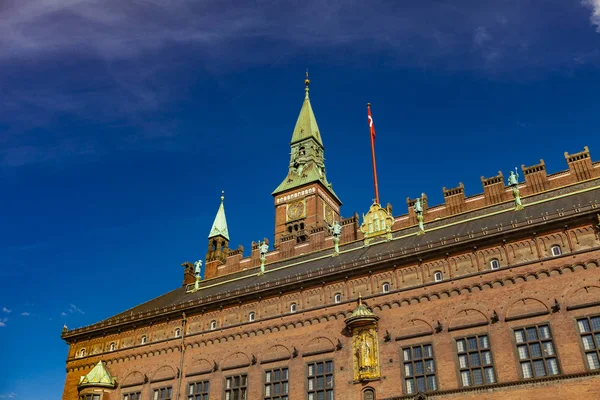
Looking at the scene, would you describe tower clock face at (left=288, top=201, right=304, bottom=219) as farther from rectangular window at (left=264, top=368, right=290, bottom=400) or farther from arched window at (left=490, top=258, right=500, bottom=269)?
arched window at (left=490, top=258, right=500, bottom=269)

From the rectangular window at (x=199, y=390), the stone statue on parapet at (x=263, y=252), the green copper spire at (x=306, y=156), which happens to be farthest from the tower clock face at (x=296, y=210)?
the rectangular window at (x=199, y=390)

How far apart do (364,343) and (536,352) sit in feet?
36.1

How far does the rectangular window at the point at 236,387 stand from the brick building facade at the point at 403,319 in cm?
9

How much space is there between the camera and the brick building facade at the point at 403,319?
33875 millimetres

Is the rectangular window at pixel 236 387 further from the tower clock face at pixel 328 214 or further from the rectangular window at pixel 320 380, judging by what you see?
the tower clock face at pixel 328 214

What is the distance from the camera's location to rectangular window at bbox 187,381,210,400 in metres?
44.8

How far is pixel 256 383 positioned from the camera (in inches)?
1679

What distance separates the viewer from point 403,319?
→ 38750 millimetres

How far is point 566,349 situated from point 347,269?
15.9 metres

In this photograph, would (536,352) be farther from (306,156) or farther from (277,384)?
(306,156)

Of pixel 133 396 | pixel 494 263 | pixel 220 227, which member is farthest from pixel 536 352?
pixel 220 227

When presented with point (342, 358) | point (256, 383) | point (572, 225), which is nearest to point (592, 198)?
point (572, 225)

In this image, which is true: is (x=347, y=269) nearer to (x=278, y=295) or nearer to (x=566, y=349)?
(x=278, y=295)

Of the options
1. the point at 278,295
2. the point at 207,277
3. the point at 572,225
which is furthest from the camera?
the point at 207,277
